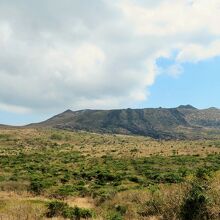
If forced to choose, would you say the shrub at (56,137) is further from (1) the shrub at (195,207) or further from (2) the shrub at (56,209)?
(1) the shrub at (195,207)

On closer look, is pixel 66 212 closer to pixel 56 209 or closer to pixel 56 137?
pixel 56 209

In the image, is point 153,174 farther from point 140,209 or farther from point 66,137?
point 66,137

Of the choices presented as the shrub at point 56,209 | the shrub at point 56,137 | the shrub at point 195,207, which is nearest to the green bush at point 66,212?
the shrub at point 56,209

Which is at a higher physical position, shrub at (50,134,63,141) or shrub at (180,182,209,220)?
shrub at (50,134,63,141)

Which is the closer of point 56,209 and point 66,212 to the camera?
point 66,212

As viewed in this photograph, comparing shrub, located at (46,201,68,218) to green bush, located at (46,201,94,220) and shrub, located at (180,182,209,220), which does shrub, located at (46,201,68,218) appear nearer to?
green bush, located at (46,201,94,220)

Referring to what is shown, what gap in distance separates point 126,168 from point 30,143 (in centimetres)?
5992

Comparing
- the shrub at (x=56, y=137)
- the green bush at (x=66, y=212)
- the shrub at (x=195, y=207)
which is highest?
the shrub at (x=56, y=137)

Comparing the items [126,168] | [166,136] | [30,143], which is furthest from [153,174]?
[166,136]

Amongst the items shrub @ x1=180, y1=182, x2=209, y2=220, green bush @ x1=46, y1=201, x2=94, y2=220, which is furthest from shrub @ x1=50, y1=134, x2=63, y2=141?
shrub @ x1=180, y1=182, x2=209, y2=220

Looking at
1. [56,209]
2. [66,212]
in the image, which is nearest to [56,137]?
[56,209]

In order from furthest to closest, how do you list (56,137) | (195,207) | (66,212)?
(56,137) < (66,212) < (195,207)

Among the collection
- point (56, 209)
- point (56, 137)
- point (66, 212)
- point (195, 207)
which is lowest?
point (66, 212)

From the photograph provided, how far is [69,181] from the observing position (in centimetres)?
3644
